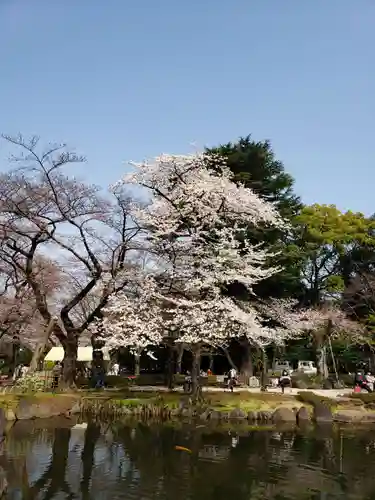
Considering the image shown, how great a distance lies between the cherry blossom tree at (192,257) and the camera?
19.2m

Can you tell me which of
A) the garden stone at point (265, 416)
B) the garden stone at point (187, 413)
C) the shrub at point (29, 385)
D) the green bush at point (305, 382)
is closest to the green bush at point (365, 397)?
the garden stone at point (265, 416)

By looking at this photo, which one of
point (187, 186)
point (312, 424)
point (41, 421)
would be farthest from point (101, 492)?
point (187, 186)

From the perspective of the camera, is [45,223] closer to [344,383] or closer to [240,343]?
[240,343]

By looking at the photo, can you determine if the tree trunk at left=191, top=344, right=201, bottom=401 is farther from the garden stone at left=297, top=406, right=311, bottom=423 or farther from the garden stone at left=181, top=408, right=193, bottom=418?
the garden stone at left=297, top=406, right=311, bottom=423

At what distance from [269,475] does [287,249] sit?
56.7 ft

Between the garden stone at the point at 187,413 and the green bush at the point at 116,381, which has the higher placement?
the green bush at the point at 116,381

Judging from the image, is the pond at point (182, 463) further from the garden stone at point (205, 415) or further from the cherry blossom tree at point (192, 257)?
the cherry blossom tree at point (192, 257)

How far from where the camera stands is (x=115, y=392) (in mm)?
19875

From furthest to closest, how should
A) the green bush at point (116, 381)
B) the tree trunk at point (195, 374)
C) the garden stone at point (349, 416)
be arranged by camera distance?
the green bush at point (116, 381), the tree trunk at point (195, 374), the garden stone at point (349, 416)

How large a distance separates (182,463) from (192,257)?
1011cm

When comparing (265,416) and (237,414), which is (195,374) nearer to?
(237,414)

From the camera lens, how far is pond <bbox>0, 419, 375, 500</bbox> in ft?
28.0

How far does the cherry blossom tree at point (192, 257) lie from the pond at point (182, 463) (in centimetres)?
455

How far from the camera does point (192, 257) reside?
65.1 feet
